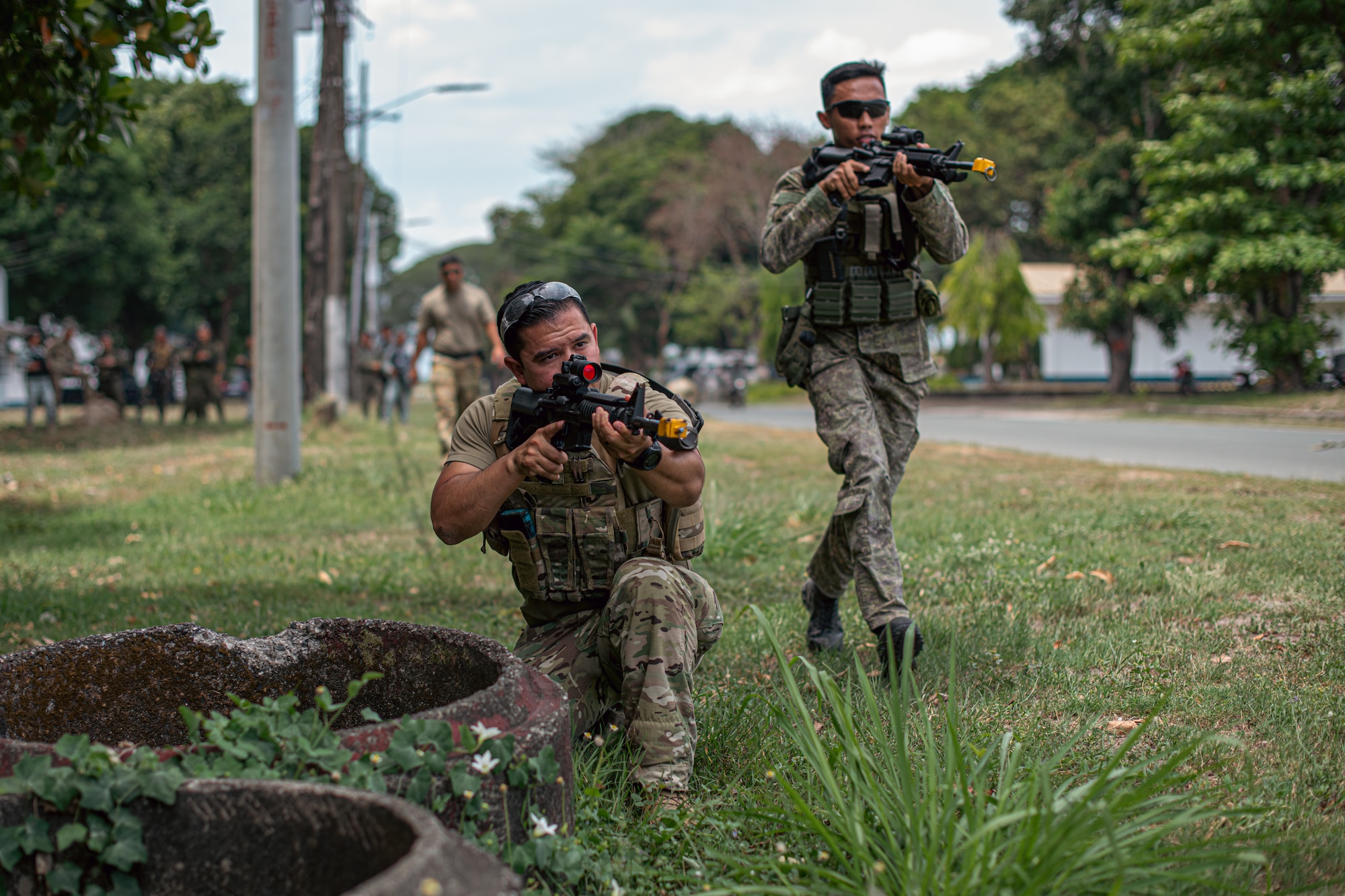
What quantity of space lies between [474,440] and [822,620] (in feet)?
5.94

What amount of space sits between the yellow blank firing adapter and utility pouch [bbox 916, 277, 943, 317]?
1897 millimetres

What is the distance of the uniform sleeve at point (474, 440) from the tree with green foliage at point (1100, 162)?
26.2 meters

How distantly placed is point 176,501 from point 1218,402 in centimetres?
1967

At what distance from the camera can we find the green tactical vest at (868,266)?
420cm

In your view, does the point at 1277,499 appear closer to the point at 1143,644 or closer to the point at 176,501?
the point at 1143,644

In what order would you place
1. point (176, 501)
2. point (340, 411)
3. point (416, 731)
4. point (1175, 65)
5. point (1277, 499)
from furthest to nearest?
point (1175, 65)
point (340, 411)
point (176, 501)
point (1277, 499)
point (416, 731)

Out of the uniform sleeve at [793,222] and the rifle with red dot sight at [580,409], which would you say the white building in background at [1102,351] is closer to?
the uniform sleeve at [793,222]

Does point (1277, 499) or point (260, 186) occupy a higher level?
point (260, 186)

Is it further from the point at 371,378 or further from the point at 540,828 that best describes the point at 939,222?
the point at 371,378

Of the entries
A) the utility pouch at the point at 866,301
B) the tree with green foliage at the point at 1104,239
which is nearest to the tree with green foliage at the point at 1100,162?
the tree with green foliage at the point at 1104,239

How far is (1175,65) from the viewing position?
24.3 meters

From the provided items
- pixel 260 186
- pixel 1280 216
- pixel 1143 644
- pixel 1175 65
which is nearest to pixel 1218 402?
pixel 1280 216

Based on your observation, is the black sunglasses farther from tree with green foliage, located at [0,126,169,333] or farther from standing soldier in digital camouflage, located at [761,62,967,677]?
tree with green foliage, located at [0,126,169,333]

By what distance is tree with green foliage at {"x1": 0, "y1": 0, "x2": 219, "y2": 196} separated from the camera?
15.3 ft
